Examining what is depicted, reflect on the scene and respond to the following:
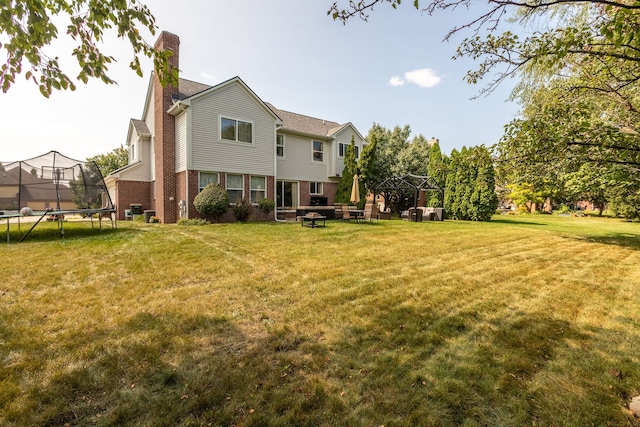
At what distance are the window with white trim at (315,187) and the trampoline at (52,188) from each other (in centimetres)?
1147

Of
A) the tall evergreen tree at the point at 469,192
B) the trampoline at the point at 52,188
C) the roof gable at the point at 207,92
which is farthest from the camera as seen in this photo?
the tall evergreen tree at the point at 469,192

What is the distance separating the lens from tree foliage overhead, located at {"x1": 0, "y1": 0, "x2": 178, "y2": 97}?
2.88m

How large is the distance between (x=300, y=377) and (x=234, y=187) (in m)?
13.1

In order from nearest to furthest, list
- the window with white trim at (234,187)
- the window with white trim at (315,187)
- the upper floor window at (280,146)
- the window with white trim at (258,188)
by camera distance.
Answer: the window with white trim at (234,187)
the window with white trim at (258,188)
the upper floor window at (280,146)
the window with white trim at (315,187)

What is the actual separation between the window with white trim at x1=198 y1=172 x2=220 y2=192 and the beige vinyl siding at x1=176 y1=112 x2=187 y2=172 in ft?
2.76

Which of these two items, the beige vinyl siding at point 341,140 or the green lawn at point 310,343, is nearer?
the green lawn at point 310,343

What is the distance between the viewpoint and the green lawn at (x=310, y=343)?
6.44 feet

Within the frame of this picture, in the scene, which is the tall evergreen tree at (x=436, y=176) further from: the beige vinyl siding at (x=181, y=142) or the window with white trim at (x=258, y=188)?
the beige vinyl siding at (x=181, y=142)

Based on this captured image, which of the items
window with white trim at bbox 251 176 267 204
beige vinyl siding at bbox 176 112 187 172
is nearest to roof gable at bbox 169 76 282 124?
beige vinyl siding at bbox 176 112 187 172

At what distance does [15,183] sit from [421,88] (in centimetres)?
1493

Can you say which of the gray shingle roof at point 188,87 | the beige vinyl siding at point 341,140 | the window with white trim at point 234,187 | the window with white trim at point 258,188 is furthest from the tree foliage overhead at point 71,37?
the beige vinyl siding at point 341,140

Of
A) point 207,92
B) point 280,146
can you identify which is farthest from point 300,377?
point 280,146

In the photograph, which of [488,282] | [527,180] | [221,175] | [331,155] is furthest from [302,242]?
[331,155]

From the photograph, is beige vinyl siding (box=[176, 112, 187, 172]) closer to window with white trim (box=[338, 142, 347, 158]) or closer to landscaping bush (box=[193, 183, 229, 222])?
landscaping bush (box=[193, 183, 229, 222])
